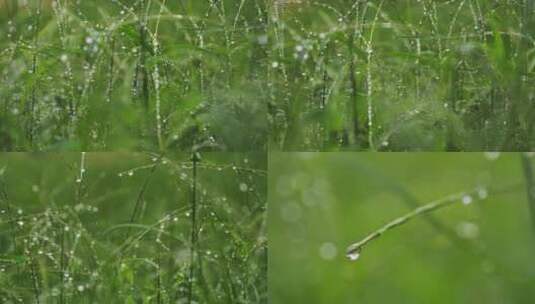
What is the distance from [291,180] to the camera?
273cm

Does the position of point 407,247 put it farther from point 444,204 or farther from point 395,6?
point 395,6

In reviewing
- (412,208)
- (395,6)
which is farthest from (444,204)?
(395,6)

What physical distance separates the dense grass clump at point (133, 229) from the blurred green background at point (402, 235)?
0.08m

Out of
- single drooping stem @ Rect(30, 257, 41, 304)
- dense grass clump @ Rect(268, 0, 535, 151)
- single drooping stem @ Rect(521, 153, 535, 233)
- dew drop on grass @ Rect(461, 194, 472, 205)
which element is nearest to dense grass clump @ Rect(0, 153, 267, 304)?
single drooping stem @ Rect(30, 257, 41, 304)

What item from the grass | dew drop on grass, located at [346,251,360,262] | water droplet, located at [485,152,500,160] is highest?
the grass

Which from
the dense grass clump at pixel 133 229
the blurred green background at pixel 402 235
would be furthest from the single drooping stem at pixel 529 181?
the dense grass clump at pixel 133 229

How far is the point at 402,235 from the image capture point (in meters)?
2.72

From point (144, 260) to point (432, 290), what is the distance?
0.78m

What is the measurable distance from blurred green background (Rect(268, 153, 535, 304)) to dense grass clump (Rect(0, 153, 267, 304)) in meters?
0.08

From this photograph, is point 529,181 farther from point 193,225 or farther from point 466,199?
point 193,225

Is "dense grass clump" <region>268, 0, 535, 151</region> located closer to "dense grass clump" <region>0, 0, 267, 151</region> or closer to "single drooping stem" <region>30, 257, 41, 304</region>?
"dense grass clump" <region>0, 0, 267, 151</region>

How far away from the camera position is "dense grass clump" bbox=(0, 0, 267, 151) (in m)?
2.68

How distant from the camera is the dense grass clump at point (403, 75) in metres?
2.68

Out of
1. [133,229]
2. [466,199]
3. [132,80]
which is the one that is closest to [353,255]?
[466,199]
